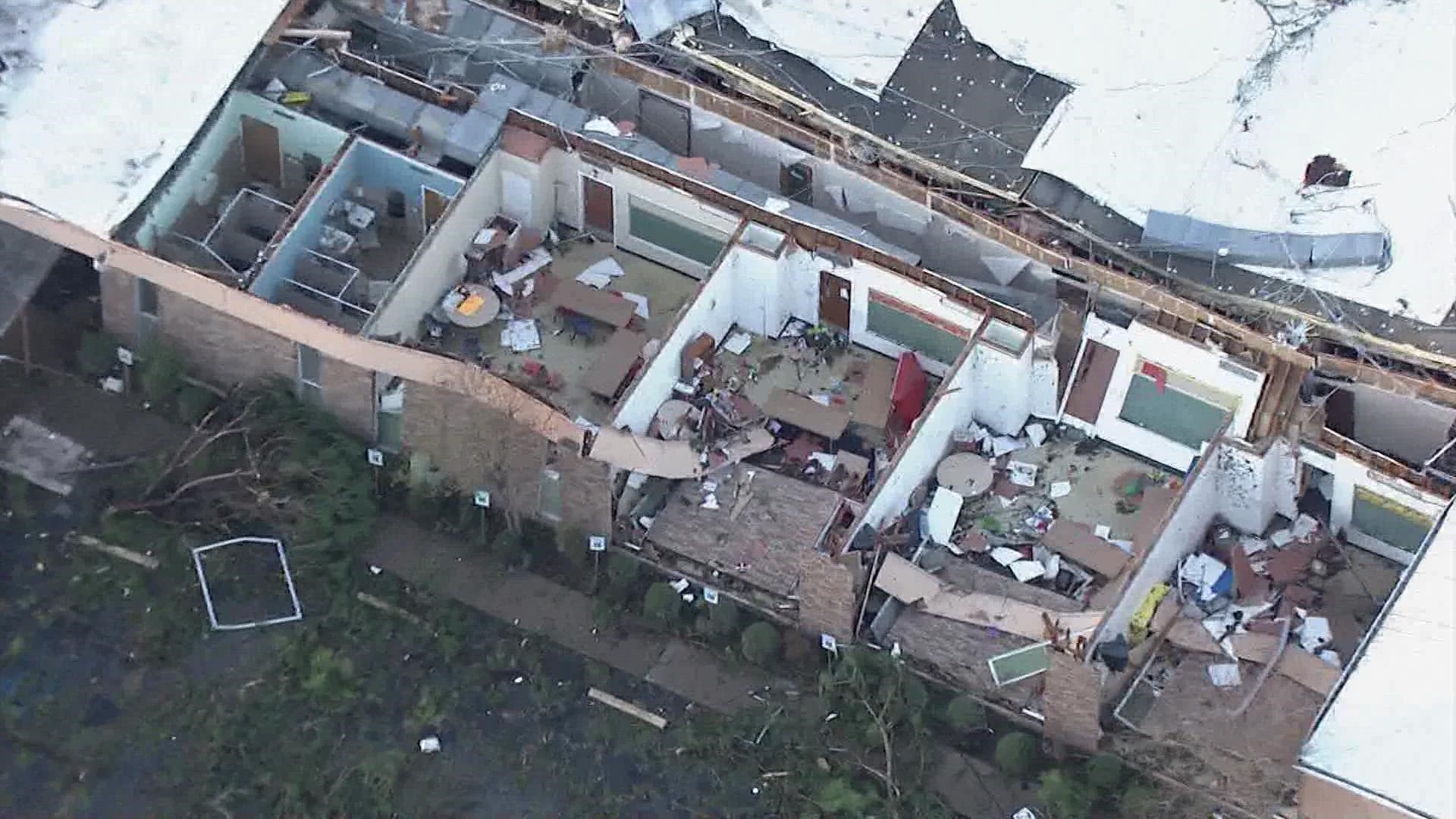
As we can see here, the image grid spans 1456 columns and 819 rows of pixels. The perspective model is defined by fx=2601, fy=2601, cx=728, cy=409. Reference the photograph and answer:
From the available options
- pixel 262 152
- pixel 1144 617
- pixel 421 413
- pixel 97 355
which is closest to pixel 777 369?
pixel 421 413

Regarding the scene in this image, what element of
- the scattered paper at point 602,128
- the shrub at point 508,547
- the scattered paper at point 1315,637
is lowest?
the shrub at point 508,547

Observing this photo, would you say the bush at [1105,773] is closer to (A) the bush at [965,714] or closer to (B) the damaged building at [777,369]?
(B) the damaged building at [777,369]

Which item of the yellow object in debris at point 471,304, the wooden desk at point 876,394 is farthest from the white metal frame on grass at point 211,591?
the wooden desk at point 876,394

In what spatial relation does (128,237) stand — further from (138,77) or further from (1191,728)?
(1191,728)

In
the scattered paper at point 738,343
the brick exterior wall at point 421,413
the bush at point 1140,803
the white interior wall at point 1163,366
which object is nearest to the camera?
the bush at point 1140,803

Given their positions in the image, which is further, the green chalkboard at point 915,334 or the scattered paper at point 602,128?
the scattered paper at point 602,128

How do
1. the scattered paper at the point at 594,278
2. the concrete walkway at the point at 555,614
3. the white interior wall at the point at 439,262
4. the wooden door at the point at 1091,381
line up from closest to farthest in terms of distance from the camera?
the concrete walkway at the point at 555,614
the wooden door at the point at 1091,381
the white interior wall at the point at 439,262
the scattered paper at the point at 594,278

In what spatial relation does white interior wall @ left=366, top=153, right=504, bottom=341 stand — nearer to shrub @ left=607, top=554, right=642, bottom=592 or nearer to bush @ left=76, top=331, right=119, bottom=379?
bush @ left=76, top=331, right=119, bottom=379

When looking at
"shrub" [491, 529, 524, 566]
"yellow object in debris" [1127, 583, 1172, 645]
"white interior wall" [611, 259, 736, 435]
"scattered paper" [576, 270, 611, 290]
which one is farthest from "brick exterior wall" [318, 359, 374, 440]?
"yellow object in debris" [1127, 583, 1172, 645]
